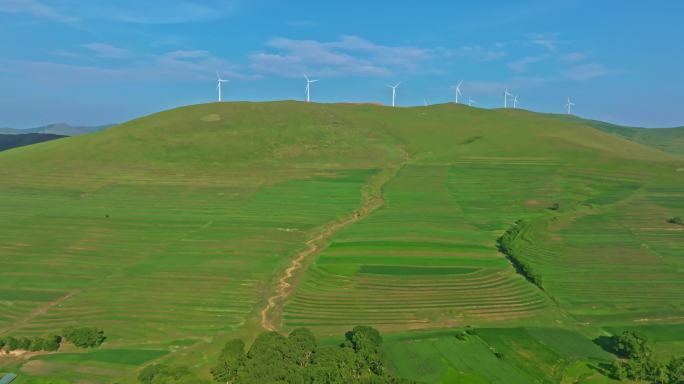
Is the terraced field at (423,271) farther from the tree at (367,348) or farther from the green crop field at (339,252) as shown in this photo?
the tree at (367,348)

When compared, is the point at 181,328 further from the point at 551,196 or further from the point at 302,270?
the point at 551,196

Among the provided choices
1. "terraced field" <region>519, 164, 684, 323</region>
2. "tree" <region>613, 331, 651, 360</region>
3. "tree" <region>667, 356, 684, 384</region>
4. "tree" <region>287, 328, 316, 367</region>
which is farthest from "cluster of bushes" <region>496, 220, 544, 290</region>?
"tree" <region>287, 328, 316, 367</region>

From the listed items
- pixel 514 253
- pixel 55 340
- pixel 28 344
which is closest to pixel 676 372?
pixel 514 253

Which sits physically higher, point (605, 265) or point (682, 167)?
point (682, 167)

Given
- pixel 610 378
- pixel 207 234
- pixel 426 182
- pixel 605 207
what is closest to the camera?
pixel 610 378

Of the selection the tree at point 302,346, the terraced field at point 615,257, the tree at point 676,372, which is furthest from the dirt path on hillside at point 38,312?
the tree at point 676,372

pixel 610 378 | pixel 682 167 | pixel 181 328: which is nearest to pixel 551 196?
Answer: pixel 682 167

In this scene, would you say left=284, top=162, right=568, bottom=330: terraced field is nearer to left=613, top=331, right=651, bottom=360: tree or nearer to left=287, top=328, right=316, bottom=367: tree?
left=287, top=328, right=316, bottom=367: tree
